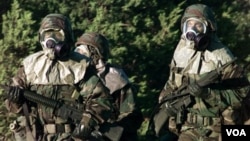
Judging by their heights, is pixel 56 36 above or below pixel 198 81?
above

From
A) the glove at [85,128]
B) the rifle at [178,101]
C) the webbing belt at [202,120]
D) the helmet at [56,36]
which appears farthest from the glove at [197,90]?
the helmet at [56,36]

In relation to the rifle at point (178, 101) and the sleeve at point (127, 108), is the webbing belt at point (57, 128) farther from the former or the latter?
the sleeve at point (127, 108)

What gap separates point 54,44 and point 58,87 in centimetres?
50

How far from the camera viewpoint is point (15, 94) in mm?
14156

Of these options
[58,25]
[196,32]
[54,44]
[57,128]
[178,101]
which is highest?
[58,25]

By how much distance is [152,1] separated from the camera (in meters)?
21.7

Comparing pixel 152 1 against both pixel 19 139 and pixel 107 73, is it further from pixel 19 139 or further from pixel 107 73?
pixel 19 139

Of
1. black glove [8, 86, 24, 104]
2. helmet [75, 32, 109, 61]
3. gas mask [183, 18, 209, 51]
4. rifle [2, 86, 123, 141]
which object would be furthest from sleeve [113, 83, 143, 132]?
black glove [8, 86, 24, 104]

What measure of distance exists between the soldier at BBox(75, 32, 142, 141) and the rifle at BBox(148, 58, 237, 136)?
0.67m

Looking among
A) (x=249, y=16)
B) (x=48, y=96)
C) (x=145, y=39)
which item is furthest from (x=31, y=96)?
(x=249, y=16)

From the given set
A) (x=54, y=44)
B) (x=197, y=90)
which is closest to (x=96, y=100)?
(x=54, y=44)

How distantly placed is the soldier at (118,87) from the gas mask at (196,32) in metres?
1.47

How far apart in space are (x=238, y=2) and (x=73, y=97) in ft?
34.9

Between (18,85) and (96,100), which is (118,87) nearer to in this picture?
(96,100)
